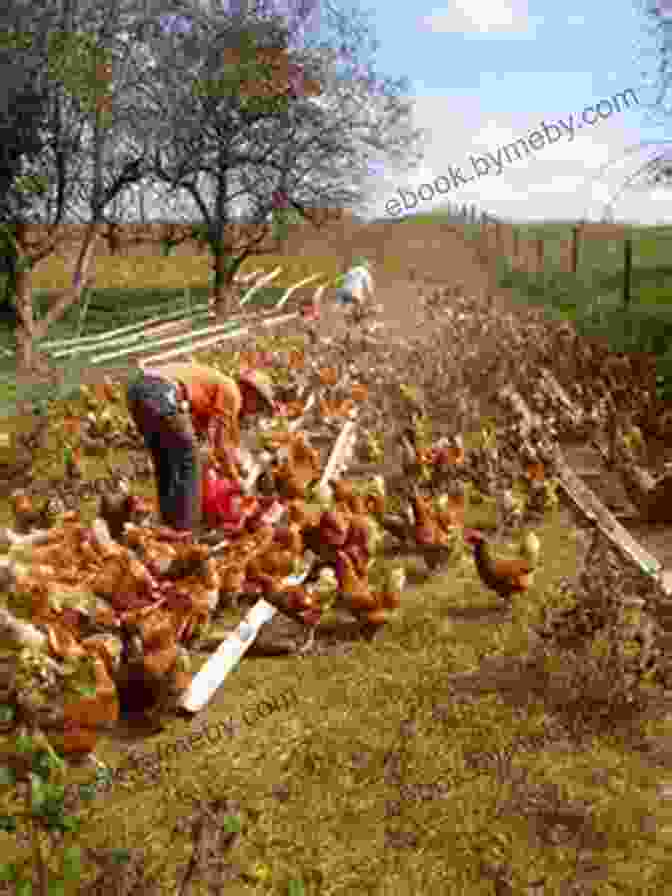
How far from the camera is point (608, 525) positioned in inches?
243

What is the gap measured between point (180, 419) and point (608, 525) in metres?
2.70

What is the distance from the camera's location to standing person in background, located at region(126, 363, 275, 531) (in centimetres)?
548

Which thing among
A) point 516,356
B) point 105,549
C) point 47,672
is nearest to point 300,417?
point 516,356

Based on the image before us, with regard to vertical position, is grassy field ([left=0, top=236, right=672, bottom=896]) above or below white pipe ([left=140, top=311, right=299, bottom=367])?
below

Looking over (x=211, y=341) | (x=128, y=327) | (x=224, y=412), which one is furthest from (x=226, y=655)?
(x=128, y=327)

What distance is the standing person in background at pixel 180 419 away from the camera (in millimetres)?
5477

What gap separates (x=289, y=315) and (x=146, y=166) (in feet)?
11.8

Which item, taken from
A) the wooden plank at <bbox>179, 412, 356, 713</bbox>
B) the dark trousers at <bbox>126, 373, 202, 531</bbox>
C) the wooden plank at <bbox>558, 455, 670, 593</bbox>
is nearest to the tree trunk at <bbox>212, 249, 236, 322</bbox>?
the wooden plank at <bbox>558, 455, 670, 593</bbox>

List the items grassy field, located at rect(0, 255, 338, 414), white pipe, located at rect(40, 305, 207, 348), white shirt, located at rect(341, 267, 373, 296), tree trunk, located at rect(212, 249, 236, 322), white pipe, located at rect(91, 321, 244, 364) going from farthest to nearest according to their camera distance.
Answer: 1. white shirt, located at rect(341, 267, 373, 296)
2. tree trunk, located at rect(212, 249, 236, 322)
3. grassy field, located at rect(0, 255, 338, 414)
4. white pipe, located at rect(40, 305, 207, 348)
5. white pipe, located at rect(91, 321, 244, 364)

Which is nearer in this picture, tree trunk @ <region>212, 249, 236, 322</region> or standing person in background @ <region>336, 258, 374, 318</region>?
tree trunk @ <region>212, 249, 236, 322</region>

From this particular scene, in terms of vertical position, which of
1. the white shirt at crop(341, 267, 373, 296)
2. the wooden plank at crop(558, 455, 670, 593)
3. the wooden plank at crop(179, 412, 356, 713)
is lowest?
the wooden plank at crop(179, 412, 356, 713)

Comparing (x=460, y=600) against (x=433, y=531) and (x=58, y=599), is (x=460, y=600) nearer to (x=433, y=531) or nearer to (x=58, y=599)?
(x=433, y=531)

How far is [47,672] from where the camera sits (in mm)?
3768

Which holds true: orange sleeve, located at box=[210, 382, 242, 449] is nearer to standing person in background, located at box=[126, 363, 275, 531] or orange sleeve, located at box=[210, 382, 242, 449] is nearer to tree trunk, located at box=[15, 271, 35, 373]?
standing person in background, located at box=[126, 363, 275, 531]
